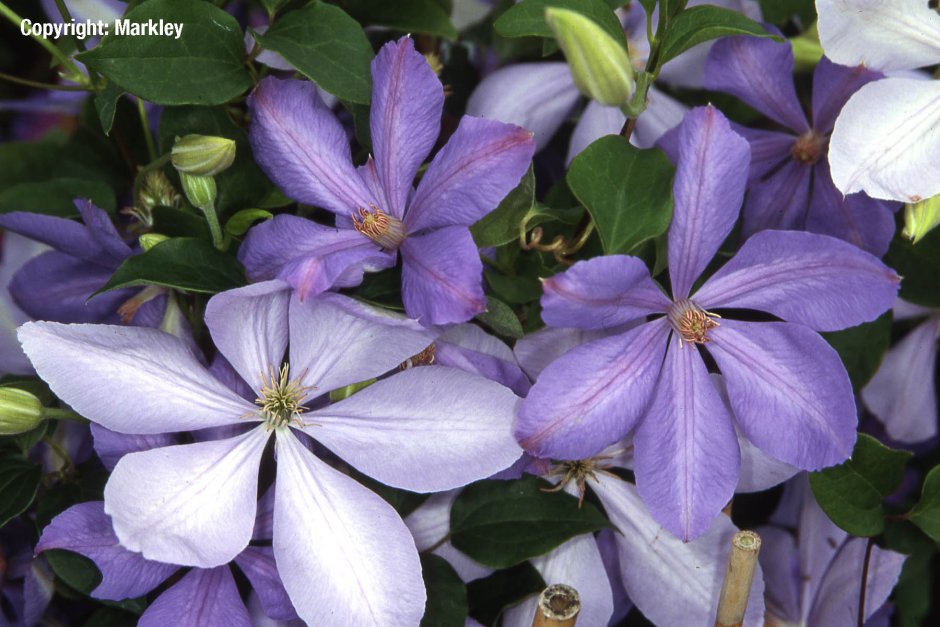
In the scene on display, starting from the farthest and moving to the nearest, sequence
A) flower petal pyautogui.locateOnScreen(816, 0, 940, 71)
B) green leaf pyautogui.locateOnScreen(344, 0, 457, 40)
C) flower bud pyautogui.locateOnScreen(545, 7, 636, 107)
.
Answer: green leaf pyautogui.locateOnScreen(344, 0, 457, 40)
flower petal pyautogui.locateOnScreen(816, 0, 940, 71)
flower bud pyautogui.locateOnScreen(545, 7, 636, 107)

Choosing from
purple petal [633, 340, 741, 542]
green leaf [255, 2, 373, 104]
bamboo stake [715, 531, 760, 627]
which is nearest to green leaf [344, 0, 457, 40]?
green leaf [255, 2, 373, 104]

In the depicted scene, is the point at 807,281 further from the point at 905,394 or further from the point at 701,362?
the point at 905,394

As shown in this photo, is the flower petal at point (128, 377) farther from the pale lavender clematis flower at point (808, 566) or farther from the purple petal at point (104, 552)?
the pale lavender clematis flower at point (808, 566)

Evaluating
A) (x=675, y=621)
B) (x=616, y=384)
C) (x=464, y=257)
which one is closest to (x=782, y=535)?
(x=675, y=621)

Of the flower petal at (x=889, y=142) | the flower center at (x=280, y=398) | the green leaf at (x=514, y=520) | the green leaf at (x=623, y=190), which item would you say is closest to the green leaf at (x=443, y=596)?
the green leaf at (x=514, y=520)

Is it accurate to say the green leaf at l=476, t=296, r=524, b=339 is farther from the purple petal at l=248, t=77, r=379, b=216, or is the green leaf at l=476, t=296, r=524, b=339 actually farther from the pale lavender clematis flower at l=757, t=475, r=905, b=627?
the pale lavender clematis flower at l=757, t=475, r=905, b=627

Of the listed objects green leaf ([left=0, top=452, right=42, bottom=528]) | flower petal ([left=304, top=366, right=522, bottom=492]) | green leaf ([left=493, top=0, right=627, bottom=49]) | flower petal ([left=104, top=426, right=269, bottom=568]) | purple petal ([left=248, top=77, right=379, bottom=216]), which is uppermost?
green leaf ([left=493, top=0, right=627, bottom=49])

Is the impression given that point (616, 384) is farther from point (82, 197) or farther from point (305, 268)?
point (82, 197)
